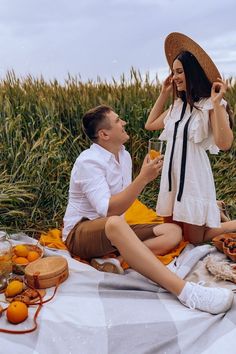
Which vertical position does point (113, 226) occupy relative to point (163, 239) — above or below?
above

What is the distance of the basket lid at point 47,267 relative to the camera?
2625 mm

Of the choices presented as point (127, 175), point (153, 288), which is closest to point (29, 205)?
point (127, 175)

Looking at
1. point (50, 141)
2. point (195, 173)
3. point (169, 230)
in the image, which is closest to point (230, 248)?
point (169, 230)

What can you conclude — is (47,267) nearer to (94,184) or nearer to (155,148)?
(94,184)

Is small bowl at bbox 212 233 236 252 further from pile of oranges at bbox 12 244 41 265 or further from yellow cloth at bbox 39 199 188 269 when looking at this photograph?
pile of oranges at bbox 12 244 41 265

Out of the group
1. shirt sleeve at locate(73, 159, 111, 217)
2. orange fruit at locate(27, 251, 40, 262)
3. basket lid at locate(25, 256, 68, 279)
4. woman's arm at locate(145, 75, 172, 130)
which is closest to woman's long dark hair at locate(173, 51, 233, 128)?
woman's arm at locate(145, 75, 172, 130)

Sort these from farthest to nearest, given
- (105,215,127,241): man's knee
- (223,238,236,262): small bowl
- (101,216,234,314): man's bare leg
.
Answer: (223,238,236,262): small bowl, (105,215,127,241): man's knee, (101,216,234,314): man's bare leg

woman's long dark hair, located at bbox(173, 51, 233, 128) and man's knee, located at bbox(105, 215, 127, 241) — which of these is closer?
man's knee, located at bbox(105, 215, 127, 241)

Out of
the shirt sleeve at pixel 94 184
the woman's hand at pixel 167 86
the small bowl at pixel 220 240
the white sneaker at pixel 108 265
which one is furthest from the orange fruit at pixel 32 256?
the woman's hand at pixel 167 86

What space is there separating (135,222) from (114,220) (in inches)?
37.6

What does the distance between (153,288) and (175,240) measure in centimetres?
57

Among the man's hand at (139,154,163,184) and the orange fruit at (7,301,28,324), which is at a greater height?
the man's hand at (139,154,163,184)

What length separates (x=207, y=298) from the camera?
2.38 metres

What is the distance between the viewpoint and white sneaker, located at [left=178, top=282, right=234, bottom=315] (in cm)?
235
